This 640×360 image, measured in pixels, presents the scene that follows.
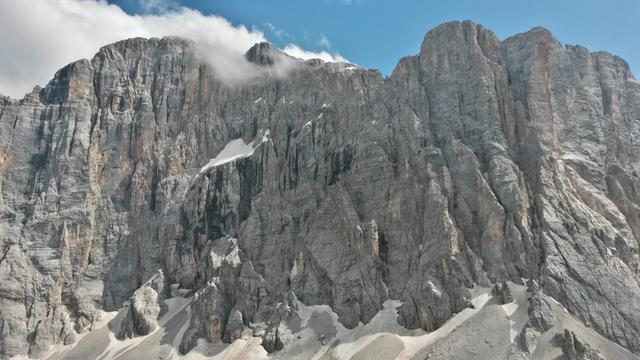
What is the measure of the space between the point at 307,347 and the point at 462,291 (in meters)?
22.9

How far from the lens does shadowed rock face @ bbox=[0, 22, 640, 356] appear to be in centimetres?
8456

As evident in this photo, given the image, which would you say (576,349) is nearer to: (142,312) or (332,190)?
(332,190)

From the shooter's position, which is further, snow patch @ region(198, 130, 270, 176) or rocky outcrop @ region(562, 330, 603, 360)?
snow patch @ region(198, 130, 270, 176)

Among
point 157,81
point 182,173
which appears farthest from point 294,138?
point 157,81

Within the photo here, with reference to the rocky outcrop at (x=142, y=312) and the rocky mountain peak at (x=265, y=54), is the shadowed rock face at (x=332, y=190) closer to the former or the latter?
the rocky outcrop at (x=142, y=312)

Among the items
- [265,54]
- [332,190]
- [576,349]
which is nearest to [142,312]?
[332,190]

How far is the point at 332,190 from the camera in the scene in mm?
100688

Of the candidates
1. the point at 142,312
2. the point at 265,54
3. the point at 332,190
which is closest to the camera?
the point at 142,312

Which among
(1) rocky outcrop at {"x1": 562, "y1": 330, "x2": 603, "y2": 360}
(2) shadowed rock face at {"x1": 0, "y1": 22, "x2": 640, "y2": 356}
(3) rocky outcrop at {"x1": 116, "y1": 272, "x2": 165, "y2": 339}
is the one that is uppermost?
(2) shadowed rock face at {"x1": 0, "y1": 22, "x2": 640, "y2": 356}

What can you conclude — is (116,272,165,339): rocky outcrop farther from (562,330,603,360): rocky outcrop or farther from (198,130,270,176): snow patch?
(562,330,603,360): rocky outcrop

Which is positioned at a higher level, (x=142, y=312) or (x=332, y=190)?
(x=332, y=190)

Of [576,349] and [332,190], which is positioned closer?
[576,349]

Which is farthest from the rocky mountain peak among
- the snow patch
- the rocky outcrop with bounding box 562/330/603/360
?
the rocky outcrop with bounding box 562/330/603/360

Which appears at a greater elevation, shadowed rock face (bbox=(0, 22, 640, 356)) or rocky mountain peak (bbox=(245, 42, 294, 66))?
rocky mountain peak (bbox=(245, 42, 294, 66))
